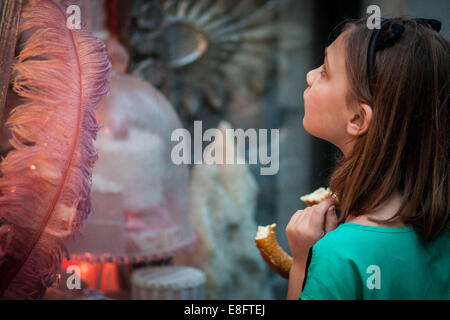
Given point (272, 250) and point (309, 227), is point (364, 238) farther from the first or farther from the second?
point (272, 250)

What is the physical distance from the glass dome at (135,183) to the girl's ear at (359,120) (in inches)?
21.2

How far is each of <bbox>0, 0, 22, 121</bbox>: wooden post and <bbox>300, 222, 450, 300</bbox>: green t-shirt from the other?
1.62ft

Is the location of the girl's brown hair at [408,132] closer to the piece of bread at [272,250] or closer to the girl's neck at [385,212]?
the girl's neck at [385,212]

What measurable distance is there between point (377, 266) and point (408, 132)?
0.18m

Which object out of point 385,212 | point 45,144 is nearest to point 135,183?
point 45,144

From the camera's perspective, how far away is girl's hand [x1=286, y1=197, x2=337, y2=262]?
58 centimetres

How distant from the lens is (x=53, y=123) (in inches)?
23.5

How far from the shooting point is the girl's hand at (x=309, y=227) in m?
0.58

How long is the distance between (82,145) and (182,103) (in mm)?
1058

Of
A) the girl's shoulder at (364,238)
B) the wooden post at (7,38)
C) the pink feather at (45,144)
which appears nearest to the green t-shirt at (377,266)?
the girl's shoulder at (364,238)
